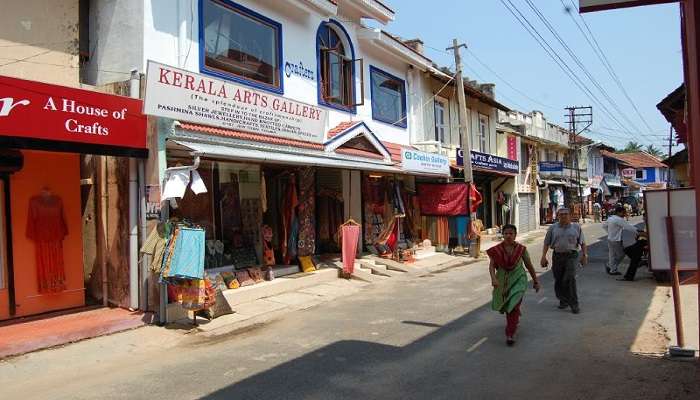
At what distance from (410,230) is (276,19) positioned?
877 cm

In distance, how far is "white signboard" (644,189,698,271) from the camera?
602 cm

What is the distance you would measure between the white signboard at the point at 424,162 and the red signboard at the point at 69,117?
8.37m

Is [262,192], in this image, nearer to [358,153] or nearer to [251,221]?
[251,221]

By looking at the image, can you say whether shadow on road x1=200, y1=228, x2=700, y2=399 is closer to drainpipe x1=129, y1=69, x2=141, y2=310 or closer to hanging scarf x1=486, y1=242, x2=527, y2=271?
hanging scarf x1=486, y1=242, x2=527, y2=271

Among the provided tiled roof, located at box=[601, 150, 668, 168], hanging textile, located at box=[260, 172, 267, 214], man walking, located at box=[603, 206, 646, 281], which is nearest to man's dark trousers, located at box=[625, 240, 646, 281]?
man walking, located at box=[603, 206, 646, 281]

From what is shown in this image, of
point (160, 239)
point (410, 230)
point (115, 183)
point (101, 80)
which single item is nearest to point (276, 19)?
point (101, 80)

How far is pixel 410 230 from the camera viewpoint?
1806 centimetres

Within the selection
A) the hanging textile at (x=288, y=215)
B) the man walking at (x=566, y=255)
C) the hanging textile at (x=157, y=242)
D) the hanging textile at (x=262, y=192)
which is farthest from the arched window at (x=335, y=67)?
the man walking at (x=566, y=255)

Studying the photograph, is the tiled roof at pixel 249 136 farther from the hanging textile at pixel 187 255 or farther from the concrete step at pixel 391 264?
the concrete step at pixel 391 264

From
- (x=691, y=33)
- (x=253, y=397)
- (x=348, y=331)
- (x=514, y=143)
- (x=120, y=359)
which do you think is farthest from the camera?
(x=514, y=143)

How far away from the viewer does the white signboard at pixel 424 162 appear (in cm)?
1534

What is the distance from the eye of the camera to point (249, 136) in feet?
33.0

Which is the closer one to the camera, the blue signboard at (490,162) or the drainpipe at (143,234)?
the drainpipe at (143,234)

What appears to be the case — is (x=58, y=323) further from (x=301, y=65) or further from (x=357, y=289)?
(x=301, y=65)
